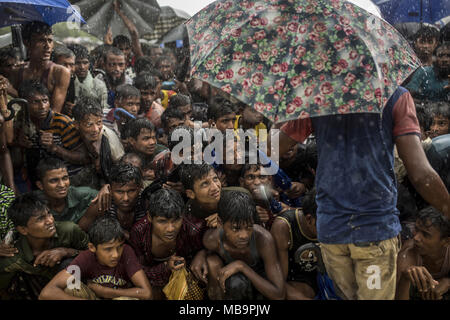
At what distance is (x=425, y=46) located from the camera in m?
6.07

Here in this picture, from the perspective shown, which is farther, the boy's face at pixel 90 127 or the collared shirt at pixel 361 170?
the boy's face at pixel 90 127

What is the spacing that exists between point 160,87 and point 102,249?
3.36m

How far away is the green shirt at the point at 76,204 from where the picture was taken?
4270 mm

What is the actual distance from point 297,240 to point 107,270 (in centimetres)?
145

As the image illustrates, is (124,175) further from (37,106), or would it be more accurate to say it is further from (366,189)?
(366,189)

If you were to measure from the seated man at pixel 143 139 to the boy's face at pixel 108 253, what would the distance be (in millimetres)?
1216

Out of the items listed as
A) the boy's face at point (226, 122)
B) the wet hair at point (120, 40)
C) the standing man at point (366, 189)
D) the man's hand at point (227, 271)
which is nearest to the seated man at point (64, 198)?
the man's hand at point (227, 271)

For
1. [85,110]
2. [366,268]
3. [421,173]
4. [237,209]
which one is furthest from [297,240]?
[85,110]

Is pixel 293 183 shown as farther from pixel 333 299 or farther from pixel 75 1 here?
pixel 75 1

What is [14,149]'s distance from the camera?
4.63m

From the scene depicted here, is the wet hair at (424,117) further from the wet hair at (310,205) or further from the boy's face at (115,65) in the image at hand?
the boy's face at (115,65)

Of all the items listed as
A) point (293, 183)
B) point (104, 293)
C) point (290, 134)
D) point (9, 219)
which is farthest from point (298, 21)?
point (9, 219)

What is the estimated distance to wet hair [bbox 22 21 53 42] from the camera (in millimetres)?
5246
